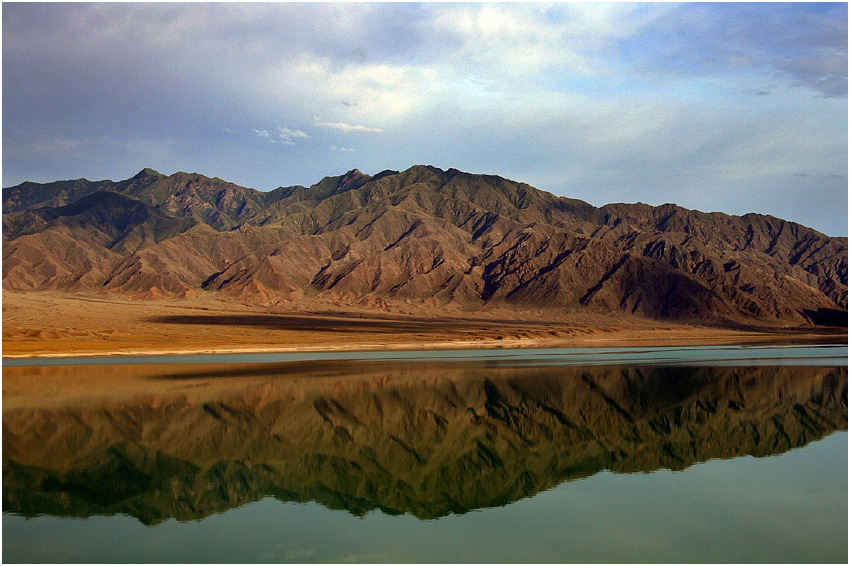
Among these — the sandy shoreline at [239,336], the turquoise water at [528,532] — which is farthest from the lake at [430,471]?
the sandy shoreline at [239,336]

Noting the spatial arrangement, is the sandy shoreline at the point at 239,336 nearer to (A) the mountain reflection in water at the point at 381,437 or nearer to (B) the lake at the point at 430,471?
(A) the mountain reflection in water at the point at 381,437

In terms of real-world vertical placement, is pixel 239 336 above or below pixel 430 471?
below

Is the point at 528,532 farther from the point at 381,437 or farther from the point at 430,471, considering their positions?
the point at 381,437

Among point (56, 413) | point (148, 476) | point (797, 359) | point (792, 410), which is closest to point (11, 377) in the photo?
point (56, 413)

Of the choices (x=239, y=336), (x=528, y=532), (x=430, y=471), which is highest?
(x=528, y=532)

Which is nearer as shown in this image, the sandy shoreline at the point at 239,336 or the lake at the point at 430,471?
the lake at the point at 430,471

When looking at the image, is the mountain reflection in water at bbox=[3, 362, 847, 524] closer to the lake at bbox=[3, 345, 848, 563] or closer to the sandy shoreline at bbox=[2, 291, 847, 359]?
the lake at bbox=[3, 345, 848, 563]

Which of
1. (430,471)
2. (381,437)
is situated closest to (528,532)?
(430,471)
